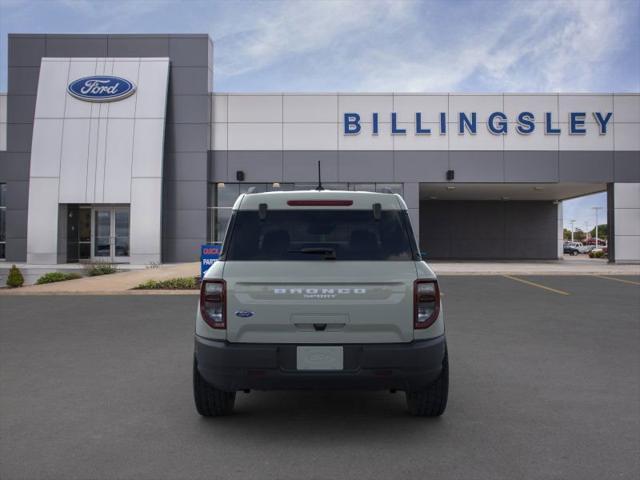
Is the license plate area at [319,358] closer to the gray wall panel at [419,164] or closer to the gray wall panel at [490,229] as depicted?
the gray wall panel at [419,164]

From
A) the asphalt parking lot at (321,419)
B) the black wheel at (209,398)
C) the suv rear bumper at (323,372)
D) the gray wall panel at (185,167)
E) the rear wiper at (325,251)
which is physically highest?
the gray wall panel at (185,167)

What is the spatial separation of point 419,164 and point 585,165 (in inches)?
324

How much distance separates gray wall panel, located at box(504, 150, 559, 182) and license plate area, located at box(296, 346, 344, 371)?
80.8ft

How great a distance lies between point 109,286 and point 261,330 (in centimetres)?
1229

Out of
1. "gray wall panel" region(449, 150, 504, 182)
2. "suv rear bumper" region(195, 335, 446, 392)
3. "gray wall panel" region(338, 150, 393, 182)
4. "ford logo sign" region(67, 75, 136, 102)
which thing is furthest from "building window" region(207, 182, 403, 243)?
"suv rear bumper" region(195, 335, 446, 392)

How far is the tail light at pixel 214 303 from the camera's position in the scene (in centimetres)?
374

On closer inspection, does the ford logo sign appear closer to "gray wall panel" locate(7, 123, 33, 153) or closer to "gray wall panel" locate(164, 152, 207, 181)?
"gray wall panel" locate(7, 123, 33, 153)

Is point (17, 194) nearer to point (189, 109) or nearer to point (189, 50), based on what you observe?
point (189, 109)

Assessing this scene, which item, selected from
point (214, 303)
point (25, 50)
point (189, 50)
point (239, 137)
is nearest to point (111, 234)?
point (239, 137)

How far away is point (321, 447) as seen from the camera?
377 centimetres


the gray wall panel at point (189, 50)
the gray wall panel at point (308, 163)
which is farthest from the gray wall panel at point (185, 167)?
the gray wall panel at point (189, 50)

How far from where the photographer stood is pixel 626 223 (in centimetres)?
2614

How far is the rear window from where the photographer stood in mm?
3928

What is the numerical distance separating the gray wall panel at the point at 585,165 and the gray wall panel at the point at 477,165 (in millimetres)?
3119
